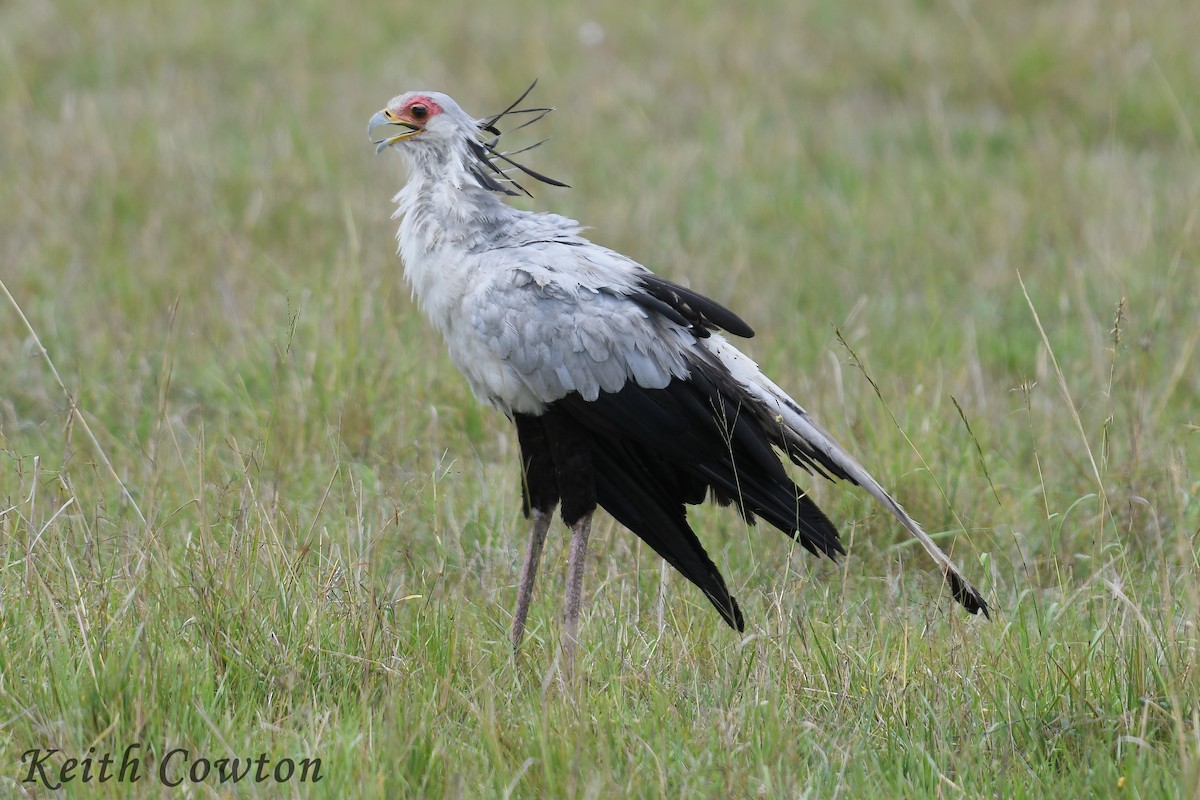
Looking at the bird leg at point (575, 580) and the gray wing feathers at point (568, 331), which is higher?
the gray wing feathers at point (568, 331)

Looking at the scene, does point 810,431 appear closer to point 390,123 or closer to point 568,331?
point 568,331

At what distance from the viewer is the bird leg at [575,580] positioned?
3350mm

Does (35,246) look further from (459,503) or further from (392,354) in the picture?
(459,503)

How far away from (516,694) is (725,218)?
14.3ft

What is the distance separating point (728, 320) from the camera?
3.48 meters

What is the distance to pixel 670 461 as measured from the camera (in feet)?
11.7

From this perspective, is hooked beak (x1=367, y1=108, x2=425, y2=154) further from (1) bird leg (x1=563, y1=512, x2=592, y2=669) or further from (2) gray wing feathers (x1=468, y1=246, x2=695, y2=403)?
(1) bird leg (x1=563, y1=512, x2=592, y2=669)

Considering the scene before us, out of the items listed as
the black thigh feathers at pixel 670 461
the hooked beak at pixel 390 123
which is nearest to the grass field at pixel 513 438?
the black thigh feathers at pixel 670 461

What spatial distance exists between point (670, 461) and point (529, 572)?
470mm

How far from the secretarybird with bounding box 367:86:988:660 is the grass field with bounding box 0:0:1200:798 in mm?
199

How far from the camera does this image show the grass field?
284 cm

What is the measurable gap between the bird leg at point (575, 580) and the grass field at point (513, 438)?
11 cm

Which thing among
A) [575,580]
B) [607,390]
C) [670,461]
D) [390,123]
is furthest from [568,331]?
[390,123]

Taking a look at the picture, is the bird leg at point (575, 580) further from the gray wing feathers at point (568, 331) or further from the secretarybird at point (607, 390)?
the gray wing feathers at point (568, 331)
